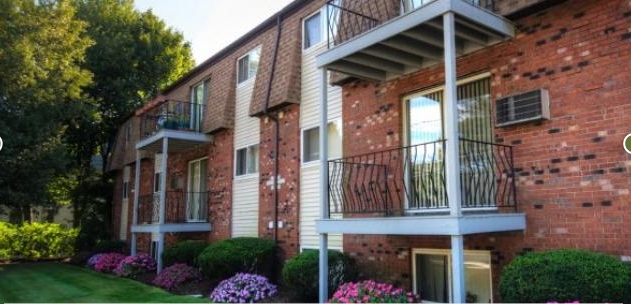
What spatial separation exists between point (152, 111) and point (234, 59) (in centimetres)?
517

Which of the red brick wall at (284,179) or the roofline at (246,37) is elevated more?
the roofline at (246,37)

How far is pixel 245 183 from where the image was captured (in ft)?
47.3

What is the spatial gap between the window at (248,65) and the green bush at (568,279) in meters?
9.96

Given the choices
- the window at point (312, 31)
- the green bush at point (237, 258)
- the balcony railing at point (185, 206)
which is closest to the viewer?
the green bush at point (237, 258)

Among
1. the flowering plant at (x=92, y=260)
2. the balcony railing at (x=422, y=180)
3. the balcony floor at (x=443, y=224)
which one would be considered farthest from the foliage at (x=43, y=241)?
the balcony floor at (x=443, y=224)

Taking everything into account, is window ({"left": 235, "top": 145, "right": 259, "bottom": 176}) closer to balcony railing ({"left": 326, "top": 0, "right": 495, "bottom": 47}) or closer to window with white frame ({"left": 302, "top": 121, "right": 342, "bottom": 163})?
window with white frame ({"left": 302, "top": 121, "right": 342, "bottom": 163})

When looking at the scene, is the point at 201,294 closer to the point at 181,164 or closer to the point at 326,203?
the point at 326,203

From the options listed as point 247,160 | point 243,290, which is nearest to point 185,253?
point 247,160

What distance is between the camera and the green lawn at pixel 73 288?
37.8 feet

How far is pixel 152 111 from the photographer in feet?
63.3

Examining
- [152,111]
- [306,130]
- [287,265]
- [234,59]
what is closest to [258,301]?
[287,265]

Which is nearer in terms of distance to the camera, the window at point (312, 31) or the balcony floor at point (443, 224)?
the balcony floor at point (443, 224)

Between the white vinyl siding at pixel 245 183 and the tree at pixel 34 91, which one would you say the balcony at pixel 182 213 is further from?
the tree at pixel 34 91

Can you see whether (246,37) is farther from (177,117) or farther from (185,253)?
(185,253)
